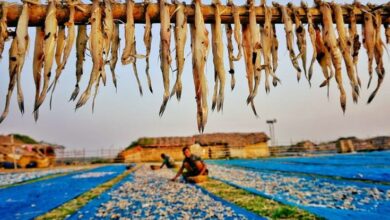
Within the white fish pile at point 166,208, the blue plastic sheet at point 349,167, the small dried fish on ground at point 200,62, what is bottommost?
the blue plastic sheet at point 349,167

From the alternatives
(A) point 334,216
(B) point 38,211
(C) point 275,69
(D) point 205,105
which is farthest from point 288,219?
(B) point 38,211

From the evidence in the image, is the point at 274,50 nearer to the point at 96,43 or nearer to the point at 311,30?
the point at 311,30

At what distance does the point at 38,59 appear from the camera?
191 cm

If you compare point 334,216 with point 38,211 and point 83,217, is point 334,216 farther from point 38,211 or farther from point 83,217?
point 38,211

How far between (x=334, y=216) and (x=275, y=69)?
3070mm

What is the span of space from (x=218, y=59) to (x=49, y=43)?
104 cm

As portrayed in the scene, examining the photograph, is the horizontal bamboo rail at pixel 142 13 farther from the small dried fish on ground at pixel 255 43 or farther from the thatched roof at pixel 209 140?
the thatched roof at pixel 209 140

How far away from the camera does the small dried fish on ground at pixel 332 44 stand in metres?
2.14

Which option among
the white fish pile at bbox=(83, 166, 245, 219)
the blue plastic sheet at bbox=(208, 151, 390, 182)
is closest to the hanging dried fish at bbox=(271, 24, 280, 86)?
the white fish pile at bbox=(83, 166, 245, 219)

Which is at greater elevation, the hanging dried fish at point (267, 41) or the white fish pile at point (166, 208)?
the hanging dried fish at point (267, 41)

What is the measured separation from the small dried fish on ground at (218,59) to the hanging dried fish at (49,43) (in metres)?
0.99

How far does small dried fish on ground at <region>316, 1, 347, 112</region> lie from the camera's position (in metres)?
2.14

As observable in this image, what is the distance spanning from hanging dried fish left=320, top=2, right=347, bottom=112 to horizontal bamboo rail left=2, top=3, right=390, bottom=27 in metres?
0.05

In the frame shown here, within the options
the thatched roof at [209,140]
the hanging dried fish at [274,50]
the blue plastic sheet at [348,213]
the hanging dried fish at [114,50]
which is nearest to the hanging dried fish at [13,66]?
the hanging dried fish at [114,50]
